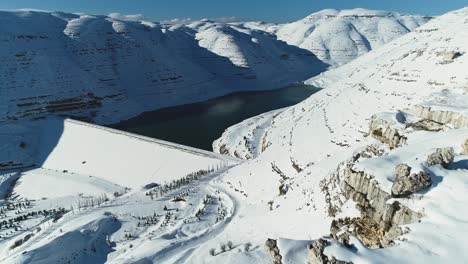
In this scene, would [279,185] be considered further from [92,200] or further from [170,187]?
[92,200]

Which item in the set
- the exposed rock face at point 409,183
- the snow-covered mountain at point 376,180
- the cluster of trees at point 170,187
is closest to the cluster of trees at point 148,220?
the cluster of trees at point 170,187

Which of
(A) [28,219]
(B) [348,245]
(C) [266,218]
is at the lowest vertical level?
(A) [28,219]

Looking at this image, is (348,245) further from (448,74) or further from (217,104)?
(217,104)

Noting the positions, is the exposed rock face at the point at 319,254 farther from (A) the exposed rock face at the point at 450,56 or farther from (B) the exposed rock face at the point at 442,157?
(A) the exposed rock face at the point at 450,56

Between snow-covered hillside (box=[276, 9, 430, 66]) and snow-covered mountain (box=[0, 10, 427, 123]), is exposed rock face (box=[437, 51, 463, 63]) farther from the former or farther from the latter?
snow-covered hillside (box=[276, 9, 430, 66])

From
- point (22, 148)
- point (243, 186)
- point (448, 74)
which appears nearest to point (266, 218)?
point (243, 186)
